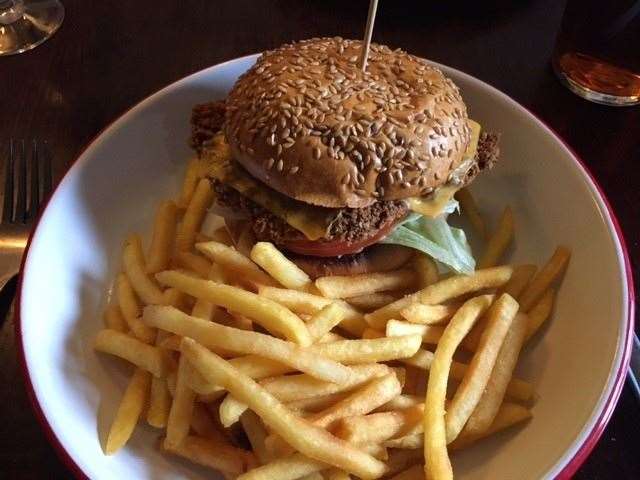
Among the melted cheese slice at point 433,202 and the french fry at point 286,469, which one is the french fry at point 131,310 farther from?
the melted cheese slice at point 433,202

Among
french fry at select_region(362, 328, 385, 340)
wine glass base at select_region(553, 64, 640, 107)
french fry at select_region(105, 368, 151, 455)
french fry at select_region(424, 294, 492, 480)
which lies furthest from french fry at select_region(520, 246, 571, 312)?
french fry at select_region(105, 368, 151, 455)

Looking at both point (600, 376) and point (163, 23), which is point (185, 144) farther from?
point (600, 376)

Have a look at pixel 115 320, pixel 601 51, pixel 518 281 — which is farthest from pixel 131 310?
pixel 601 51

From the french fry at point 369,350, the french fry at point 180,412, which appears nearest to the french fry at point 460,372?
the french fry at point 369,350

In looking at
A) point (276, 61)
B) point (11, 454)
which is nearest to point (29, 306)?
point (11, 454)

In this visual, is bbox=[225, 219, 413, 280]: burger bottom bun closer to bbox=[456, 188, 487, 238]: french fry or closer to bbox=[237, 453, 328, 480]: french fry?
bbox=[456, 188, 487, 238]: french fry
